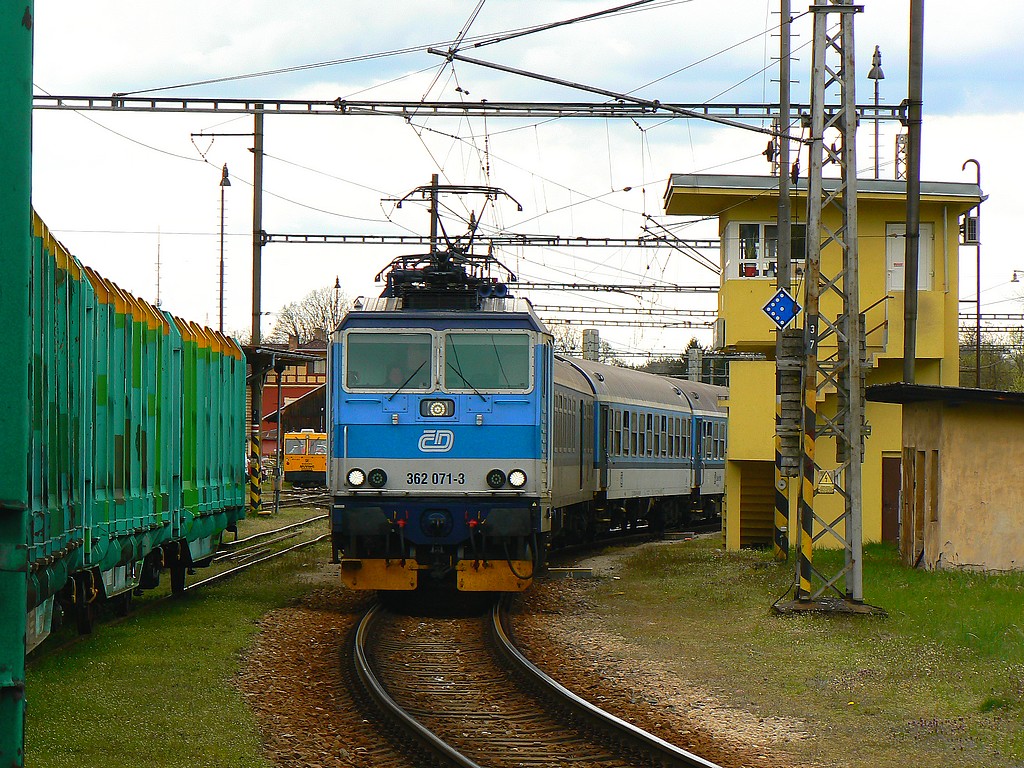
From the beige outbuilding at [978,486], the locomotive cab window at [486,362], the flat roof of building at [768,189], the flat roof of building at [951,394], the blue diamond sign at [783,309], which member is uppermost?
the flat roof of building at [768,189]

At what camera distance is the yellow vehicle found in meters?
54.9

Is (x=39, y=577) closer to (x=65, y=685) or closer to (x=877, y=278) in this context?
(x=65, y=685)

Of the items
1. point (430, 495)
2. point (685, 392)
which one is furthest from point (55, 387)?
point (685, 392)

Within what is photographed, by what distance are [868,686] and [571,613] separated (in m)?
5.57

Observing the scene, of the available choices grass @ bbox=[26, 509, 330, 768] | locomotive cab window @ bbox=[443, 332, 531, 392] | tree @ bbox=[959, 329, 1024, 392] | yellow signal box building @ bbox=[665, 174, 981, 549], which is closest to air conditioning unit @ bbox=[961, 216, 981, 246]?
yellow signal box building @ bbox=[665, 174, 981, 549]

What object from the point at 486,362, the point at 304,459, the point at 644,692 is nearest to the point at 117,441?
the point at 486,362

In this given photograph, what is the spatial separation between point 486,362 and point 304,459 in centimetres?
4175

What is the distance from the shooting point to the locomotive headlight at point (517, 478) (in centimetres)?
1373

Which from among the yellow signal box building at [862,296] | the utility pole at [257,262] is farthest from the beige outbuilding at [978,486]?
the utility pole at [257,262]

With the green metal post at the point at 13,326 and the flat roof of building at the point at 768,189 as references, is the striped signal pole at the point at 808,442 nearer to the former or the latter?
the flat roof of building at the point at 768,189

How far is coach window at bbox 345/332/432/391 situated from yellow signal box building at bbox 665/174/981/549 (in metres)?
10.5

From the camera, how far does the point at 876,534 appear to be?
24.4m

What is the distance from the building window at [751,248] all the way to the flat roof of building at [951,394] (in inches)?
244

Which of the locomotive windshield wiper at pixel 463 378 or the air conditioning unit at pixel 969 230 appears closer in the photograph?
the locomotive windshield wiper at pixel 463 378
